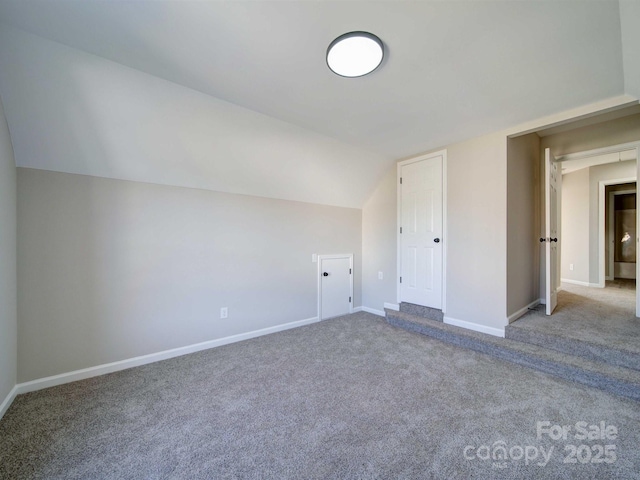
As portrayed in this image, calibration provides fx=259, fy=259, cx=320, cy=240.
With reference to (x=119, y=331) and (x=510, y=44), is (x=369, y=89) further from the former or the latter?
(x=119, y=331)

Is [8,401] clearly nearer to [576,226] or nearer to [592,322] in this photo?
[592,322]

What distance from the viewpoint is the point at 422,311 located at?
11.8 feet

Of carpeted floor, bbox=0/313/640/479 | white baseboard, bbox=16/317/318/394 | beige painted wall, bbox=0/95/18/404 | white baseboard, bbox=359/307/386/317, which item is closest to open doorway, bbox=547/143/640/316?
white baseboard, bbox=359/307/386/317

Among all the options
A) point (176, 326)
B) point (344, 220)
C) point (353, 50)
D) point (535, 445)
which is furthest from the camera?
point (344, 220)

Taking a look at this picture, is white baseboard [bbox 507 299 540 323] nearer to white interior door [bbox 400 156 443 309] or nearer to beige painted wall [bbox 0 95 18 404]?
white interior door [bbox 400 156 443 309]

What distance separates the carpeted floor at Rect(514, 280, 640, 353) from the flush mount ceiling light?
301 centimetres

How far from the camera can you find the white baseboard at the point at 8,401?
1.79 meters

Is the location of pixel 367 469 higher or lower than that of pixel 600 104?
lower

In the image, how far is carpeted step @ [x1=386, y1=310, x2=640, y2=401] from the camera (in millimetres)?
2051

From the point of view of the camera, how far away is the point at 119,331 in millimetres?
2424

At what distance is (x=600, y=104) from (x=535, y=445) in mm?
2804

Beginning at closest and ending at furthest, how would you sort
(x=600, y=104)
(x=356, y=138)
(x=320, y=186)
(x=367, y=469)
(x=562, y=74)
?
(x=367, y=469) < (x=562, y=74) < (x=600, y=104) < (x=356, y=138) < (x=320, y=186)

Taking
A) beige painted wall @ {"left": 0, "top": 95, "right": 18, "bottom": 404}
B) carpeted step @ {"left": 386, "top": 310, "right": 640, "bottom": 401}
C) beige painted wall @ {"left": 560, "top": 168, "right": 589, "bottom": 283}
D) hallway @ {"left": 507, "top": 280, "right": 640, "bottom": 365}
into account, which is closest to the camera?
beige painted wall @ {"left": 0, "top": 95, "right": 18, "bottom": 404}

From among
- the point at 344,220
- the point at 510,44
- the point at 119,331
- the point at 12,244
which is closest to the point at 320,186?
the point at 344,220
